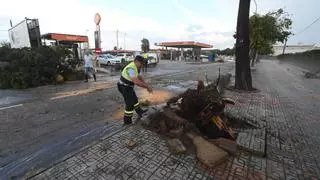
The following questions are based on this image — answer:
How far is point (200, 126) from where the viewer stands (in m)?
3.61

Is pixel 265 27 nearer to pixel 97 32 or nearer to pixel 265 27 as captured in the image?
pixel 265 27

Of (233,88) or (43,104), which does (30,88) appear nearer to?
(43,104)

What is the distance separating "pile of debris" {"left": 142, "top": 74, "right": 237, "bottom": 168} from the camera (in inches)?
117

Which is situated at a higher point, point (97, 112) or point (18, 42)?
point (18, 42)

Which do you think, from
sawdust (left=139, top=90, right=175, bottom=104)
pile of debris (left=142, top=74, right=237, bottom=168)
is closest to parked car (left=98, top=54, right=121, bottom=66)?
sawdust (left=139, top=90, right=175, bottom=104)

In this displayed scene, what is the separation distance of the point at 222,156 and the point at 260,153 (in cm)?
73

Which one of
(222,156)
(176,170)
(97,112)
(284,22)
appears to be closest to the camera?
(176,170)

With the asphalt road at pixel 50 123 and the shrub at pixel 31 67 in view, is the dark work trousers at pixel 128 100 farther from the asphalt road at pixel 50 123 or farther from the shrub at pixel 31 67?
the shrub at pixel 31 67

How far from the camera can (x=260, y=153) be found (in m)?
3.11

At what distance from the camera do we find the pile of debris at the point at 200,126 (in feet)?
9.72

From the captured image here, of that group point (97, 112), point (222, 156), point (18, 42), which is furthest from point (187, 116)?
point (18, 42)

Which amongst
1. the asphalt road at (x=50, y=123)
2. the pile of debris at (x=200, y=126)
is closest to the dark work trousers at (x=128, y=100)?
the pile of debris at (x=200, y=126)

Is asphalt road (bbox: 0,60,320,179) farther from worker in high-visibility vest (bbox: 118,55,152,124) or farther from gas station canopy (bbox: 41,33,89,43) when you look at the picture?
gas station canopy (bbox: 41,33,89,43)

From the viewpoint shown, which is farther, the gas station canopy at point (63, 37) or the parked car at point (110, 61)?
the parked car at point (110, 61)
